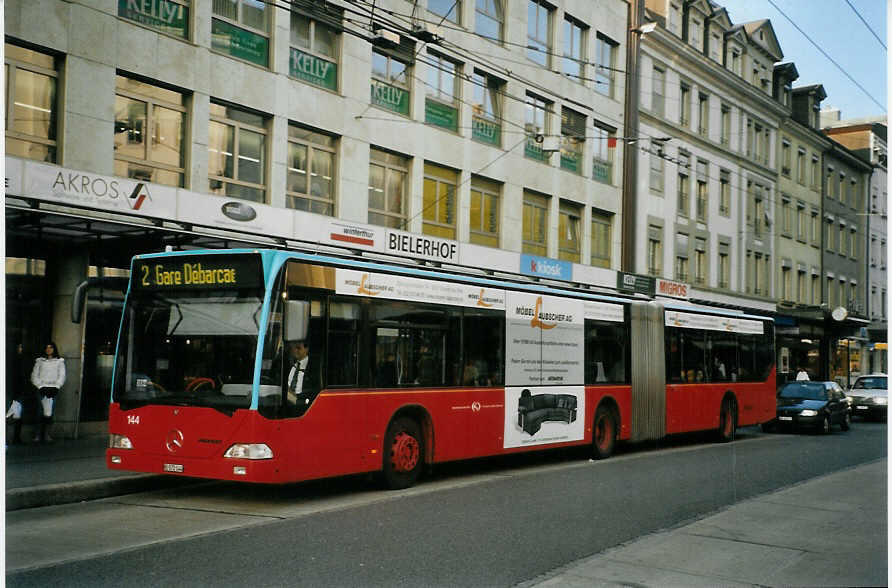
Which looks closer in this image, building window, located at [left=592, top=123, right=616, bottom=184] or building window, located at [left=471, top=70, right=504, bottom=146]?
building window, located at [left=471, top=70, right=504, bottom=146]

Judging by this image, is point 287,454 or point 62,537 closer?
point 62,537

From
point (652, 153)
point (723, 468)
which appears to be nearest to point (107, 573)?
point (723, 468)

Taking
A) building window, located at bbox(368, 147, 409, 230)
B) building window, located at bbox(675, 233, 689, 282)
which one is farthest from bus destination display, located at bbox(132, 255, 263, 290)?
building window, located at bbox(675, 233, 689, 282)

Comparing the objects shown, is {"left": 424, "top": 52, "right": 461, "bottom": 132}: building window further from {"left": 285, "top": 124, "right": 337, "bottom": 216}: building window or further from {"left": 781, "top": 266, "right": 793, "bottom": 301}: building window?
{"left": 781, "top": 266, "right": 793, "bottom": 301}: building window

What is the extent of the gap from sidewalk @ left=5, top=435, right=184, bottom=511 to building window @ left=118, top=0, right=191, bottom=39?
23.7 feet

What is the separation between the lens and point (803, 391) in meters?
24.8

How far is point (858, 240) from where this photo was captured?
36.1ft

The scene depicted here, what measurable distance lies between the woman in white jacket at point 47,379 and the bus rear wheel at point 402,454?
20.4 ft

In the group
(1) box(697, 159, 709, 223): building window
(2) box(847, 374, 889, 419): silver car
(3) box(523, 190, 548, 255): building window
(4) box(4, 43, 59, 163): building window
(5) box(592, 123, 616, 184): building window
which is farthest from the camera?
(1) box(697, 159, 709, 223): building window

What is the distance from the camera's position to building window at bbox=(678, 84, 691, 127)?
83.6 feet

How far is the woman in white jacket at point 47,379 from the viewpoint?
1576cm

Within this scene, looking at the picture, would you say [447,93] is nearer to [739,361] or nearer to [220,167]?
[220,167]

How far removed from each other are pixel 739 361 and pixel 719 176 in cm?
454

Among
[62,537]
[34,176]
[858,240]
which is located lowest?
[62,537]
